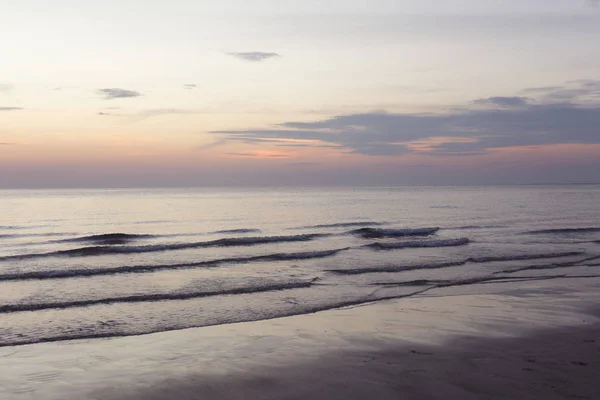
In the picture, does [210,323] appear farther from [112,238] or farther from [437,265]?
[112,238]

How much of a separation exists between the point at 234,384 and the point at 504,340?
519 cm

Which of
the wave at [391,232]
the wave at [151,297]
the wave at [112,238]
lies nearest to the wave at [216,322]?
the wave at [151,297]

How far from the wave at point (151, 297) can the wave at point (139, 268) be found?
483 centimetres

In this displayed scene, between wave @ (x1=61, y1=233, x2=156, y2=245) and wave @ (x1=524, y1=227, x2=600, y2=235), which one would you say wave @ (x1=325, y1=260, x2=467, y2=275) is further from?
wave @ (x1=61, y1=233, x2=156, y2=245)

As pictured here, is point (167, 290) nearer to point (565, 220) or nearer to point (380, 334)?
point (380, 334)

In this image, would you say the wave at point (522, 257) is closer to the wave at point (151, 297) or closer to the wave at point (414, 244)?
the wave at point (414, 244)

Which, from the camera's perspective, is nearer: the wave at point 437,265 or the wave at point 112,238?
the wave at point 437,265

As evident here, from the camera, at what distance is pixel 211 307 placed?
1366cm

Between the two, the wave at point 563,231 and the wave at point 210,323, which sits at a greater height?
the wave at point 210,323

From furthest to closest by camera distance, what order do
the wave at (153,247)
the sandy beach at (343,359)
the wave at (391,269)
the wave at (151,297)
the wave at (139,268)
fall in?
the wave at (153,247) < the wave at (391,269) < the wave at (139,268) < the wave at (151,297) < the sandy beach at (343,359)

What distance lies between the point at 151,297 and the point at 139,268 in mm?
6096

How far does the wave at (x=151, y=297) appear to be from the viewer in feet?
44.4

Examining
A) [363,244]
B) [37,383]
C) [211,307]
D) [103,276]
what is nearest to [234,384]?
[37,383]

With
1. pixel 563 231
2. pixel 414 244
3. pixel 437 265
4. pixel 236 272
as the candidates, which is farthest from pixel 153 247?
pixel 563 231
